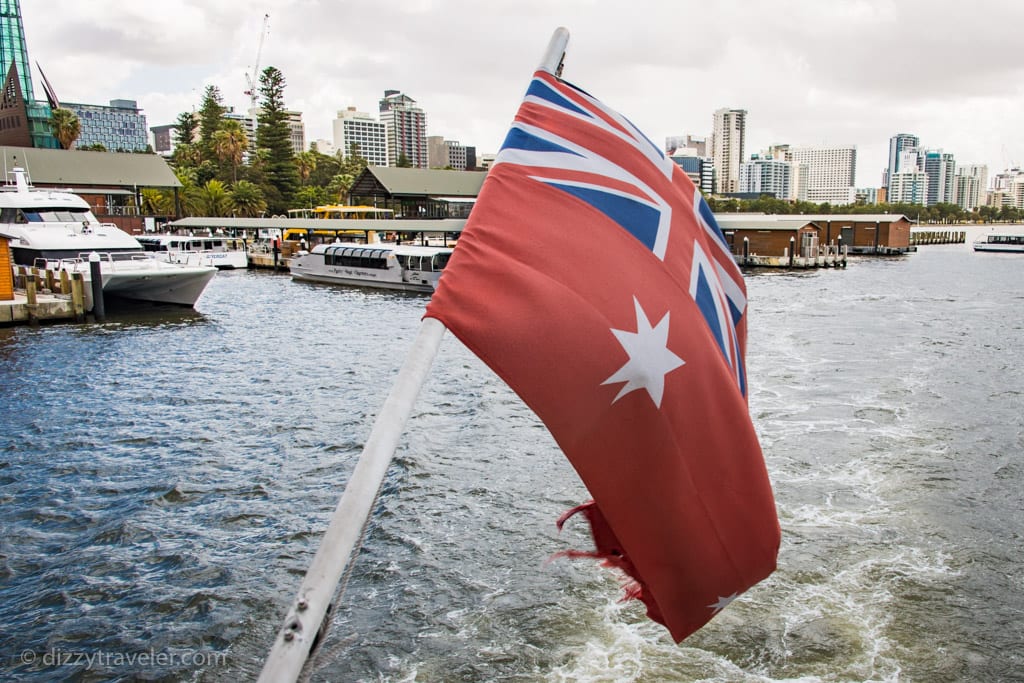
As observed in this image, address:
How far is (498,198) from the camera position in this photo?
10.4ft

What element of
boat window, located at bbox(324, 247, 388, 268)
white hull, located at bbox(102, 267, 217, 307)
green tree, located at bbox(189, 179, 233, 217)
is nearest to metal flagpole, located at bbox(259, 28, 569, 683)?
white hull, located at bbox(102, 267, 217, 307)

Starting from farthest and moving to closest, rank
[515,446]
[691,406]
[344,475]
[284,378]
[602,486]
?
[284,378], [515,446], [344,475], [691,406], [602,486]

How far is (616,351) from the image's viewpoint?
2961mm

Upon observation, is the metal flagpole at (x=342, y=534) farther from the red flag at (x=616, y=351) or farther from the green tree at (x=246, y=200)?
the green tree at (x=246, y=200)

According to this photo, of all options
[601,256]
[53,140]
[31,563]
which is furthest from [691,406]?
[53,140]

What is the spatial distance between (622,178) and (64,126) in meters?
93.0

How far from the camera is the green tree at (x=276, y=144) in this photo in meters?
80.2

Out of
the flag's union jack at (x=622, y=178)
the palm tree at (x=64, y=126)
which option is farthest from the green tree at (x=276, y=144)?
the flag's union jack at (x=622, y=178)

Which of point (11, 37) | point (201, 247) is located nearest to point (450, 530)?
point (201, 247)

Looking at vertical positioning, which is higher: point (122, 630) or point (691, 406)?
point (691, 406)

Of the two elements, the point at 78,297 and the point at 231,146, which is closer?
the point at 78,297

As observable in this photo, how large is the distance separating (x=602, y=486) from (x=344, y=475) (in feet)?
31.3

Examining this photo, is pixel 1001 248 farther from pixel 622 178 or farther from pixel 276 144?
pixel 622 178

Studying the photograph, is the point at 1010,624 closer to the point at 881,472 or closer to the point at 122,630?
the point at 881,472
